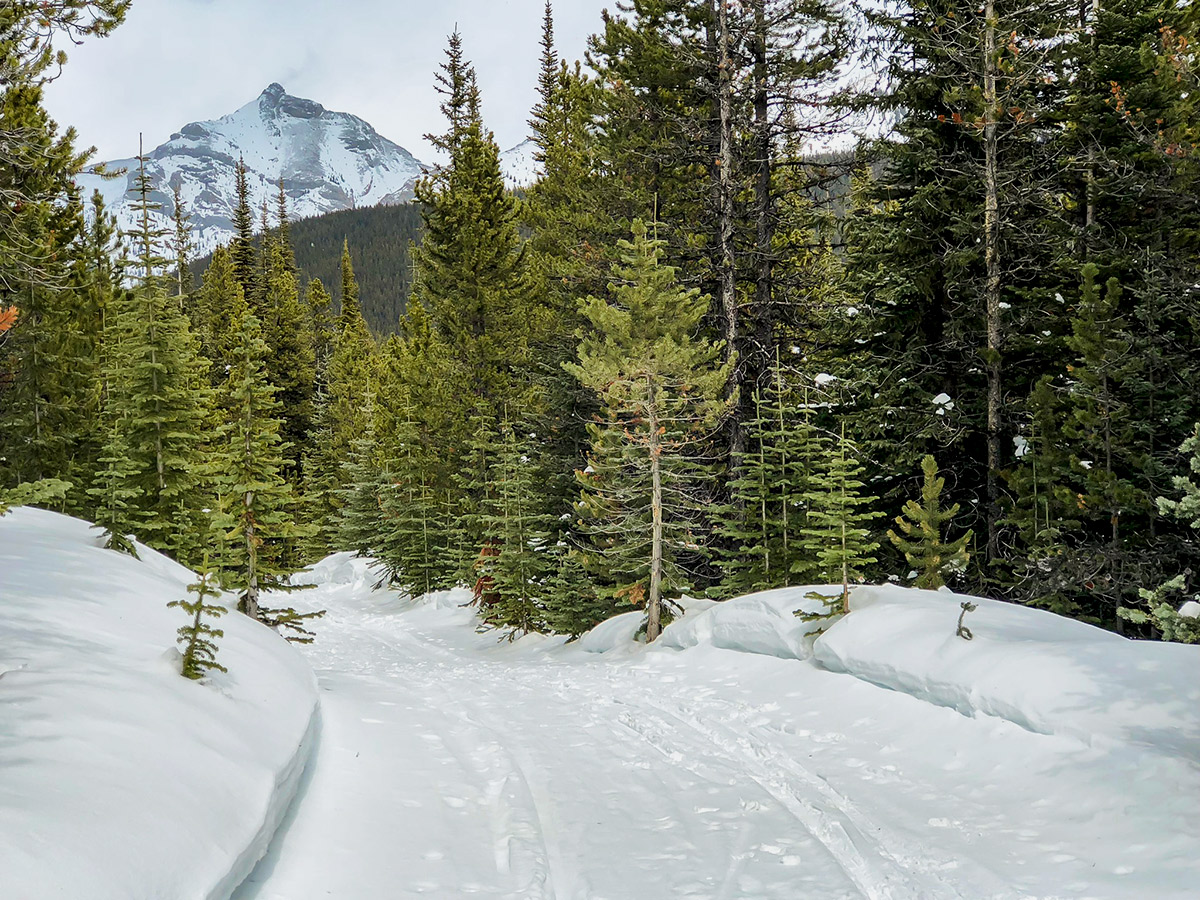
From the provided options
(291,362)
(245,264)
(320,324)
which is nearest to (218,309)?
(245,264)

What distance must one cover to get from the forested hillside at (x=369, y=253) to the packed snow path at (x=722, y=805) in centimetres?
12576

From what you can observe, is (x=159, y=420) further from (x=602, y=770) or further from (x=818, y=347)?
(x=818, y=347)

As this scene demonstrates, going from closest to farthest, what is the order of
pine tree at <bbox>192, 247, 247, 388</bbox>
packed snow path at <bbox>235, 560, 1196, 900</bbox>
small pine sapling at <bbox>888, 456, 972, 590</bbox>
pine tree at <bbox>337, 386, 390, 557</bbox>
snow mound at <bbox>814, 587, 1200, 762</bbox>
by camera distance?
1. packed snow path at <bbox>235, 560, 1196, 900</bbox>
2. snow mound at <bbox>814, 587, 1200, 762</bbox>
3. small pine sapling at <bbox>888, 456, 972, 590</bbox>
4. pine tree at <bbox>337, 386, 390, 557</bbox>
5. pine tree at <bbox>192, 247, 247, 388</bbox>

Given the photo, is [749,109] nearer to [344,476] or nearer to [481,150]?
[481,150]

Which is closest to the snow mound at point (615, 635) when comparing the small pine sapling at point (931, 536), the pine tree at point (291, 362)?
the small pine sapling at point (931, 536)

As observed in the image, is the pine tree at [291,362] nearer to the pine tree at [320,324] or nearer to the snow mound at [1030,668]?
the pine tree at [320,324]

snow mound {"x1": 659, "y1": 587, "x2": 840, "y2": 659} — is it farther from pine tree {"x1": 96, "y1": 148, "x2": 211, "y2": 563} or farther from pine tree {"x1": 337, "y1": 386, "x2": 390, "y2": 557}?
pine tree {"x1": 337, "y1": 386, "x2": 390, "y2": 557}

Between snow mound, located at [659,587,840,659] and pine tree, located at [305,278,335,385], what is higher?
pine tree, located at [305,278,335,385]

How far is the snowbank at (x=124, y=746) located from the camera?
3.49m

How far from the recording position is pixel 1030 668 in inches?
279

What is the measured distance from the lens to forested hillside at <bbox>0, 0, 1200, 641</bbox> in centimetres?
1206

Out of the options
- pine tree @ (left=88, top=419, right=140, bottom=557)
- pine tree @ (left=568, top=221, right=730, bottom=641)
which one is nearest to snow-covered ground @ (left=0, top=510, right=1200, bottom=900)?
pine tree @ (left=88, top=419, right=140, bottom=557)

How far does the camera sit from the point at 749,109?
17.0m

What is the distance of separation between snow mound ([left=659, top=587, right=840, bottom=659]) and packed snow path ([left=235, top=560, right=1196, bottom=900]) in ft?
2.66
